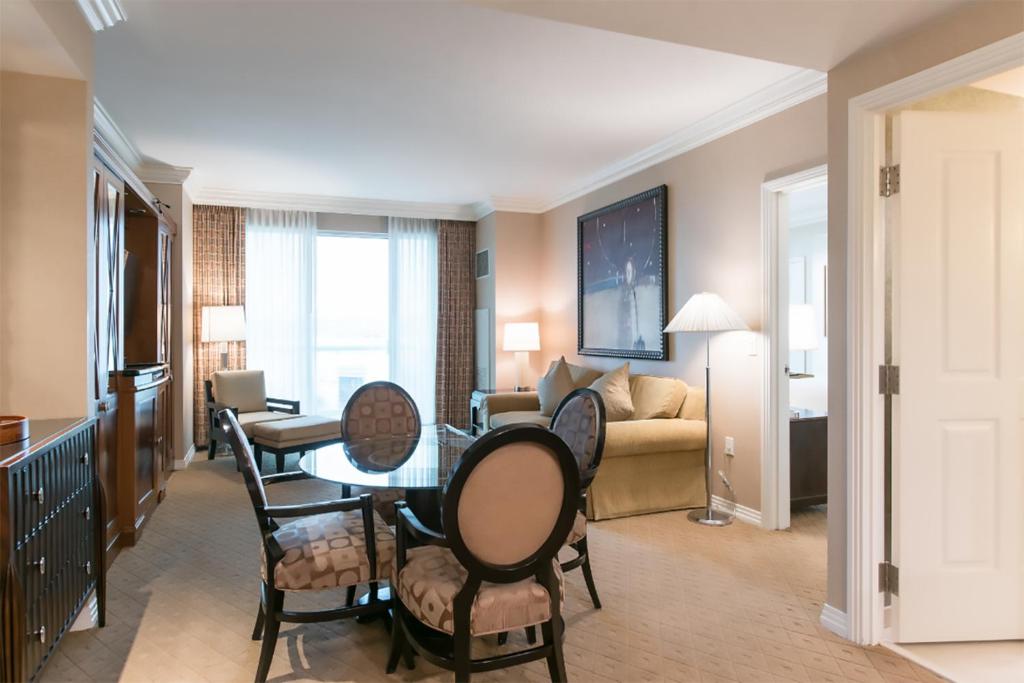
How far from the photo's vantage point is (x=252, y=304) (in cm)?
663

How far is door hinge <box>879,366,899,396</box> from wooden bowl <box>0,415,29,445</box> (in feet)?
10.00

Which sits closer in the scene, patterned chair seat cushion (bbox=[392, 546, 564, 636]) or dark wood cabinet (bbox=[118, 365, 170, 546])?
patterned chair seat cushion (bbox=[392, 546, 564, 636])

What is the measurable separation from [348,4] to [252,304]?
4524 mm

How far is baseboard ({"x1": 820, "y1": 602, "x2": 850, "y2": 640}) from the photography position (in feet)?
8.16

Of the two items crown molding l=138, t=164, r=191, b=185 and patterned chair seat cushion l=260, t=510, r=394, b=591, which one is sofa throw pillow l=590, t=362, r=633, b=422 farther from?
crown molding l=138, t=164, r=191, b=185

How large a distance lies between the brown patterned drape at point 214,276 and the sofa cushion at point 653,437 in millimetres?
4299

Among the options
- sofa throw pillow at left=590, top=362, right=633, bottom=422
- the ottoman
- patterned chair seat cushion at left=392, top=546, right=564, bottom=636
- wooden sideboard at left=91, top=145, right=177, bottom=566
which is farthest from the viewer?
the ottoman

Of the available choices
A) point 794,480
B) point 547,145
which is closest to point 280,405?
point 547,145

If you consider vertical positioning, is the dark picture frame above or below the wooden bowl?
above

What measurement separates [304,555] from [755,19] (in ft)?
8.04

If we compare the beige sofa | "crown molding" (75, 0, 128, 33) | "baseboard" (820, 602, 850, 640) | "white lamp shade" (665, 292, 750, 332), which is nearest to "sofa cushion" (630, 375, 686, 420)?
the beige sofa

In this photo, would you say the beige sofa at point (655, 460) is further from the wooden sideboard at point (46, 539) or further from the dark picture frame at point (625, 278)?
the wooden sideboard at point (46, 539)

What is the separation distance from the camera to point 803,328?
15.4 ft

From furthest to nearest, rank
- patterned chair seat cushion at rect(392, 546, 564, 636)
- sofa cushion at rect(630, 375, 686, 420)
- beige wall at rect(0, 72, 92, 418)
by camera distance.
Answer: sofa cushion at rect(630, 375, 686, 420) → beige wall at rect(0, 72, 92, 418) → patterned chair seat cushion at rect(392, 546, 564, 636)
